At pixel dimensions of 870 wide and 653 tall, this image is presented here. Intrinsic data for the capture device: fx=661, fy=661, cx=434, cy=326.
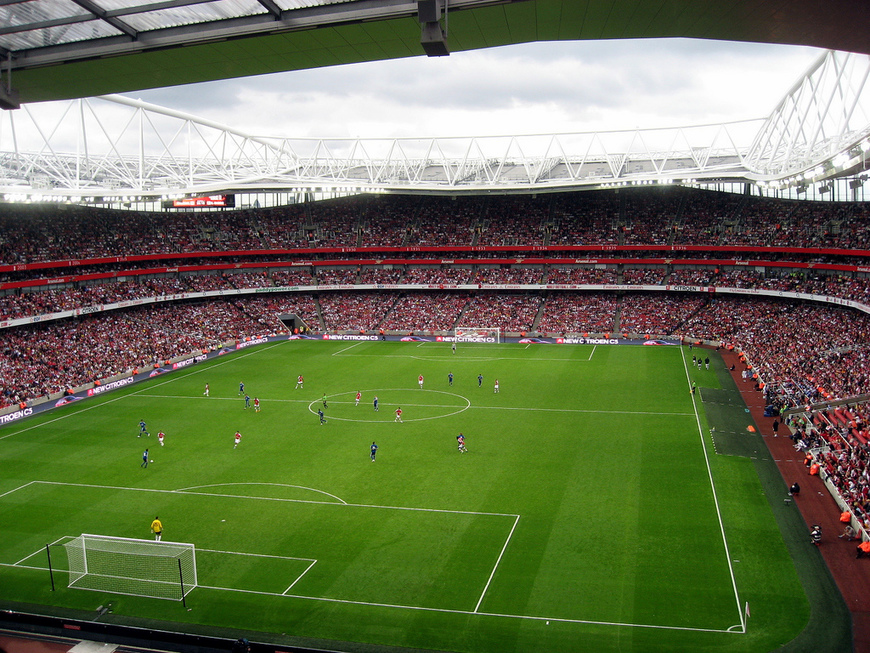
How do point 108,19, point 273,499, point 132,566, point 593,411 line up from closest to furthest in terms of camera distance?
point 108,19, point 132,566, point 273,499, point 593,411

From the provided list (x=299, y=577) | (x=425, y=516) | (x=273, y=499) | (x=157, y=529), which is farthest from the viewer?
(x=273, y=499)

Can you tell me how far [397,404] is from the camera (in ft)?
141

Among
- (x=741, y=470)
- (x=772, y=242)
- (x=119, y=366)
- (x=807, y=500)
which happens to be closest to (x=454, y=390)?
(x=741, y=470)

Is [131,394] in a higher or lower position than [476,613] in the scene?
higher

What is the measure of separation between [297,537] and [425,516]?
4939 mm

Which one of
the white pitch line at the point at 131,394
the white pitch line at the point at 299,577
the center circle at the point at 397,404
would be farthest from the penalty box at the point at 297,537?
the center circle at the point at 397,404

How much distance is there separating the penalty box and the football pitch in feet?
0.32

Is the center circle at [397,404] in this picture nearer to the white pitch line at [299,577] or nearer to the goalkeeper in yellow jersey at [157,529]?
the goalkeeper in yellow jersey at [157,529]

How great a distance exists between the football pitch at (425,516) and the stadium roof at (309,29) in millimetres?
15807

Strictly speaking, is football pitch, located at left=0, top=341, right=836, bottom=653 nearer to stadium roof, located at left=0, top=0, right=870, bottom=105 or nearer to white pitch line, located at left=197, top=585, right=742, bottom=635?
white pitch line, located at left=197, top=585, right=742, bottom=635

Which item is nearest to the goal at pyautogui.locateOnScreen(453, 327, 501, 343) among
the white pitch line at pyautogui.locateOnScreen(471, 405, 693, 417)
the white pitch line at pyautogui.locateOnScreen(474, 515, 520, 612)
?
the white pitch line at pyautogui.locateOnScreen(471, 405, 693, 417)

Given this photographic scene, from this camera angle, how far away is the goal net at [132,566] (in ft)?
70.2

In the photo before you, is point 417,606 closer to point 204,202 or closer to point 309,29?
point 309,29

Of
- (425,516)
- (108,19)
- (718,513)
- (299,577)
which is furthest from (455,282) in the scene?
(108,19)
